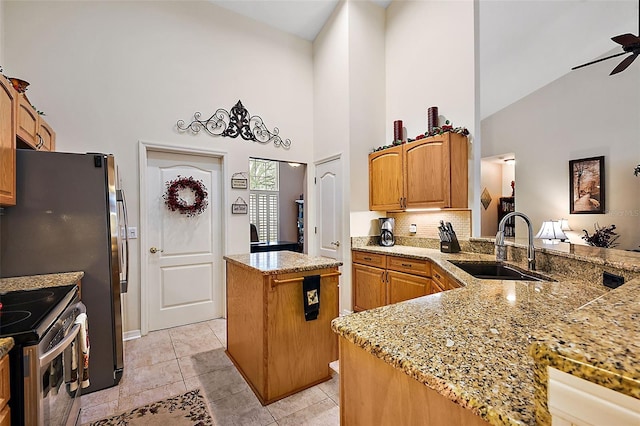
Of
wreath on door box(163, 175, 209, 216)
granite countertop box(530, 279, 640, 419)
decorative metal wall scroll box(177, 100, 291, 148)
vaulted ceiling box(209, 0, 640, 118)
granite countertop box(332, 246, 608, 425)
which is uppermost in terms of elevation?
vaulted ceiling box(209, 0, 640, 118)

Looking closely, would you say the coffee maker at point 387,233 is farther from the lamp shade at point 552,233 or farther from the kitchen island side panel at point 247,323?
the lamp shade at point 552,233

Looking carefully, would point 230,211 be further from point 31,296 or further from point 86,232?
point 31,296

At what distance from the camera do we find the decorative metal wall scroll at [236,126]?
3.57m

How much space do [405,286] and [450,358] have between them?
248 centimetres

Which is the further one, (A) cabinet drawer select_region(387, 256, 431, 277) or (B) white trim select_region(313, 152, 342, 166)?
(B) white trim select_region(313, 152, 342, 166)

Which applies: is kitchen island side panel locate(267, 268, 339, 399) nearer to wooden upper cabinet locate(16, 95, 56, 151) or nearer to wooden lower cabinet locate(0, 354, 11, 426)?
wooden lower cabinet locate(0, 354, 11, 426)

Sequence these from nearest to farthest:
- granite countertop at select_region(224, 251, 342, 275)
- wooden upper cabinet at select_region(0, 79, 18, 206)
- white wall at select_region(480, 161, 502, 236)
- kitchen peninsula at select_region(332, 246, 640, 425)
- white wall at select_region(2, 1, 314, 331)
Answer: kitchen peninsula at select_region(332, 246, 640, 425) < wooden upper cabinet at select_region(0, 79, 18, 206) < granite countertop at select_region(224, 251, 342, 275) < white wall at select_region(2, 1, 314, 331) < white wall at select_region(480, 161, 502, 236)

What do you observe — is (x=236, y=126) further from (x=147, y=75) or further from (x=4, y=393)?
(x=4, y=393)

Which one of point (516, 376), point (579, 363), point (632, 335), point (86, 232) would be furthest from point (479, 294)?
point (86, 232)

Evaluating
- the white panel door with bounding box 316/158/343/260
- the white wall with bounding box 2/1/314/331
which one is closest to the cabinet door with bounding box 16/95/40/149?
the white wall with bounding box 2/1/314/331

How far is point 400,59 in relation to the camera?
390 centimetres

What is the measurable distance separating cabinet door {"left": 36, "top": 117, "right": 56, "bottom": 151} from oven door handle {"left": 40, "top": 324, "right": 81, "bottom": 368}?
176 cm

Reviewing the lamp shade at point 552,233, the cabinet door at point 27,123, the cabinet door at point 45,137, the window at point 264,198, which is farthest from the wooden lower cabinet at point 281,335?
the window at point 264,198

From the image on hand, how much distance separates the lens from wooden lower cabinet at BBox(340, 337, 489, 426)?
649mm
